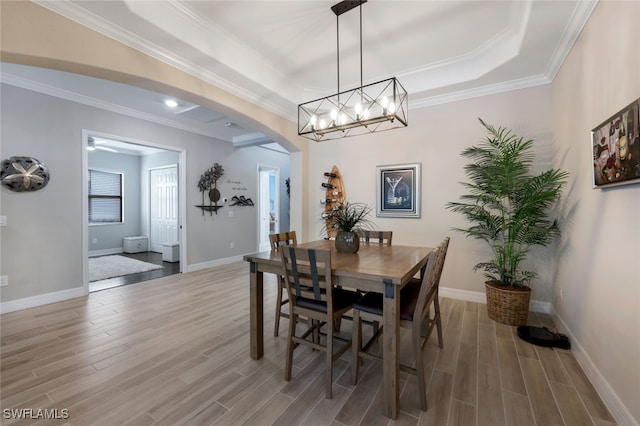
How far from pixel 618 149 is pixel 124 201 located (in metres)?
9.15

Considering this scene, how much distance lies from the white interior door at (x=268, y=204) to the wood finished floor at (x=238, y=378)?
4366 millimetres

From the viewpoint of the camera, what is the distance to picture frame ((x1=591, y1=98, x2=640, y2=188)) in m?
1.42

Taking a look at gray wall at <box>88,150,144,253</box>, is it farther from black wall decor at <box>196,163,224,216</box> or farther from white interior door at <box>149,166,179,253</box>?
black wall decor at <box>196,163,224,216</box>

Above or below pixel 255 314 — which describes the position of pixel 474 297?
below

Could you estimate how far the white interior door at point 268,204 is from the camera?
7300 mm

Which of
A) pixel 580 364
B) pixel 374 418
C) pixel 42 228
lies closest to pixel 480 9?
pixel 580 364

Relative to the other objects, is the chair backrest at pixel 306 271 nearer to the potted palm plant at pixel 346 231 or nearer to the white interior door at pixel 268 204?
the potted palm plant at pixel 346 231

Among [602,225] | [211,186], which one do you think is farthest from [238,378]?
→ [211,186]

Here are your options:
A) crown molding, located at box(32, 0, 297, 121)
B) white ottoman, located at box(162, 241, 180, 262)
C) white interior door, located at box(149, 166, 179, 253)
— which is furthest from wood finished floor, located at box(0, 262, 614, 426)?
white interior door, located at box(149, 166, 179, 253)

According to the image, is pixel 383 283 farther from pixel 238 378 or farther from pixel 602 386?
pixel 602 386

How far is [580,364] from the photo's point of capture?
2082 mm

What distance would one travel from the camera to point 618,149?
1.59 m

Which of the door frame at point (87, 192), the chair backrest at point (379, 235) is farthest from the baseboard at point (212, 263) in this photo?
the chair backrest at point (379, 235)

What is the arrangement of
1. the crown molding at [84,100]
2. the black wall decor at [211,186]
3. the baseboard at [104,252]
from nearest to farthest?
the crown molding at [84,100] < the black wall decor at [211,186] < the baseboard at [104,252]
